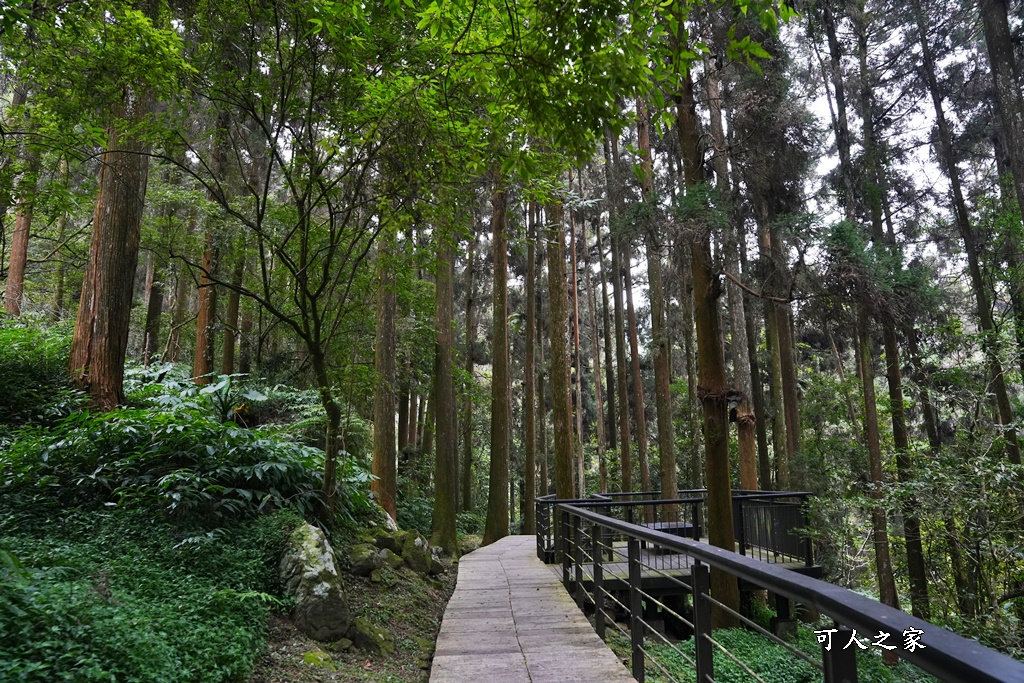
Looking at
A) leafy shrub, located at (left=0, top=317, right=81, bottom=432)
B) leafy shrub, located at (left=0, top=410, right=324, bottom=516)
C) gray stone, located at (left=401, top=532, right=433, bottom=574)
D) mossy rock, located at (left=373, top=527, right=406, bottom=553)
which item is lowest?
gray stone, located at (left=401, top=532, right=433, bottom=574)

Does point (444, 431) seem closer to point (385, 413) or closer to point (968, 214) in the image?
point (385, 413)

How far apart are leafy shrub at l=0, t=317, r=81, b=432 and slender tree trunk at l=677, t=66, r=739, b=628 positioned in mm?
7738

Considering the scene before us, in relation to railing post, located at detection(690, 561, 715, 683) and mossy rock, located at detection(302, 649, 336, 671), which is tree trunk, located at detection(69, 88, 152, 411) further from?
railing post, located at detection(690, 561, 715, 683)

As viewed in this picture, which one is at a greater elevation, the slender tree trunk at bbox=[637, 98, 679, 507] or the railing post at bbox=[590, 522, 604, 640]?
the slender tree trunk at bbox=[637, 98, 679, 507]

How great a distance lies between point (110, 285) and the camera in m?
7.46

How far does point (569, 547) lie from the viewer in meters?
7.23

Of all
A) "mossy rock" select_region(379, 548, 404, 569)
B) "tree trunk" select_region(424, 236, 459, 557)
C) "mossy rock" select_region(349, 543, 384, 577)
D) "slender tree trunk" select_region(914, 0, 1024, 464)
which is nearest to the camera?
"mossy rock" select_region(349, 543, 384, 577)

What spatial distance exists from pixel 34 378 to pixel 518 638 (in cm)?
682

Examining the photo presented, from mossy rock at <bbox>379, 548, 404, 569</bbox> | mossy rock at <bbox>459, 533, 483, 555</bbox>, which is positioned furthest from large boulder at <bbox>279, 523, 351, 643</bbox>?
mossy rock at <bbox>459, 533, 483, 555</bbox>

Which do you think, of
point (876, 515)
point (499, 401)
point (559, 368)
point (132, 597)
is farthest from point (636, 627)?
point (499, 401)

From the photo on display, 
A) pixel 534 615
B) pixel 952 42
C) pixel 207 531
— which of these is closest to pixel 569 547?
pixel 534 615

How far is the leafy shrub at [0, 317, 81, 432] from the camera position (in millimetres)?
6957

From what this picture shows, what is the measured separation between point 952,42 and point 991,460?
37.4 feet

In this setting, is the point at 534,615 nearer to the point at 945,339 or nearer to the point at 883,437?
the point at 945,339
